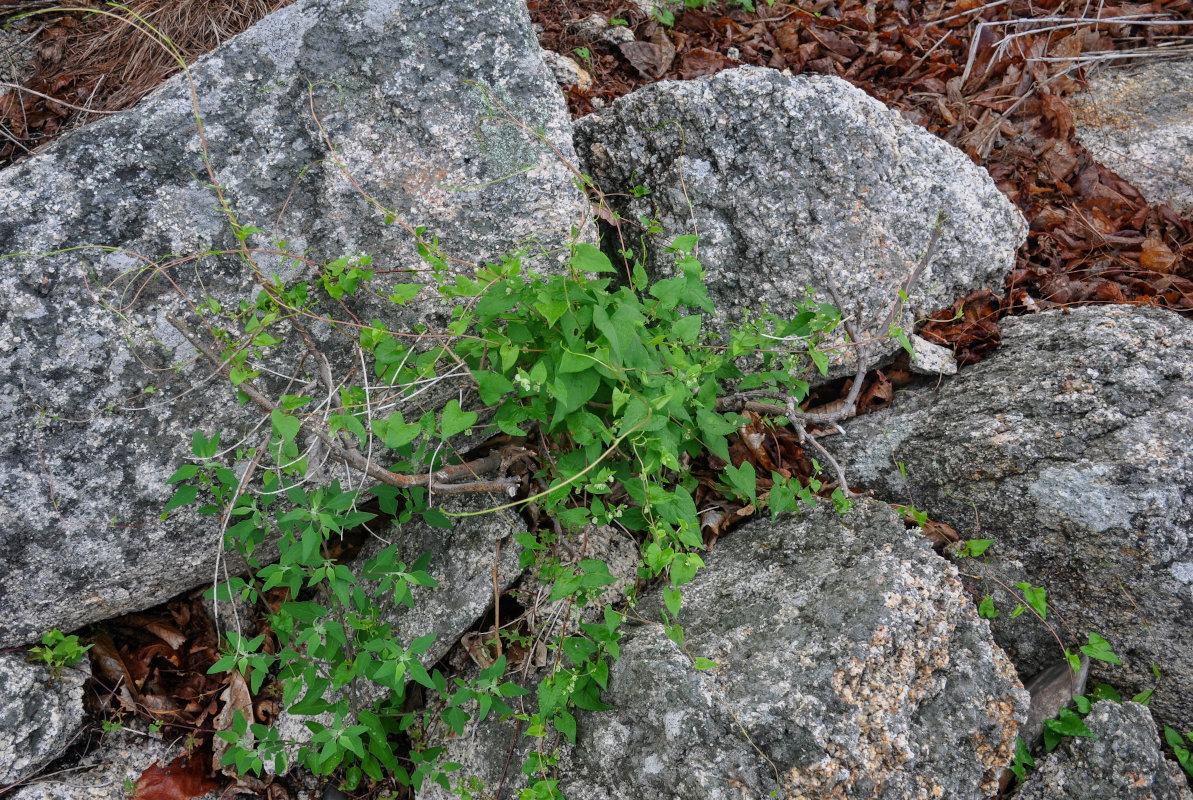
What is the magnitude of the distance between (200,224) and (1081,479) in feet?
9.53

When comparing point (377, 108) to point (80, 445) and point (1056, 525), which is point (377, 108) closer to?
point (80, 445)

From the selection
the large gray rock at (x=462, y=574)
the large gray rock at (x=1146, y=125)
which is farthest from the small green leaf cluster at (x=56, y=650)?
the large gray rock at (x=1146, y=125)

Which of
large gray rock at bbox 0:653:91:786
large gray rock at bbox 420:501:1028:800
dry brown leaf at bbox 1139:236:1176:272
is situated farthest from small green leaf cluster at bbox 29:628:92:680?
dry brown leaf at bbox 1139:236:1176:272

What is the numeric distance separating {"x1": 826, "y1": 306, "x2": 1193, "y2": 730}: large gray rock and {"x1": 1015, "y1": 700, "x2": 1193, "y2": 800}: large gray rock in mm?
165

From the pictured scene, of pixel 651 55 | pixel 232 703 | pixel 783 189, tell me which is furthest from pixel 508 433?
pixel 651 55

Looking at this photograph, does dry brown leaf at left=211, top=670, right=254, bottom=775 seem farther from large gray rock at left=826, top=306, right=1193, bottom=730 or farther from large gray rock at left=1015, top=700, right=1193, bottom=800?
large gray rock at left=1015, top=700, right=1193, bottom=800

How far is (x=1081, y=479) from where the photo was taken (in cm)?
216

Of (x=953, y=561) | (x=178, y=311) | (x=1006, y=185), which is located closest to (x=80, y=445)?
(x=178, y=311)

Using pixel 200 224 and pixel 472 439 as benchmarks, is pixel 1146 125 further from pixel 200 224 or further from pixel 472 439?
pixel 200 224

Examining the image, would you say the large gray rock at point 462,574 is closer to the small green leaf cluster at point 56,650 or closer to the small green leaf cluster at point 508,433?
the small green leaf cluster at point 508,433

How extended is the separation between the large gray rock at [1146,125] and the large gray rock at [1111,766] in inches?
92.1

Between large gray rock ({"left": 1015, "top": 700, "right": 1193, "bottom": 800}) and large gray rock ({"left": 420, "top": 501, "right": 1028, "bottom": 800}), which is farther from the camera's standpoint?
large gray rock ({"left": 1015, "top": 700, "right": 1193, "bottom": 800})

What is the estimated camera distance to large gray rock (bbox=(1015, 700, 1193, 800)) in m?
2.00

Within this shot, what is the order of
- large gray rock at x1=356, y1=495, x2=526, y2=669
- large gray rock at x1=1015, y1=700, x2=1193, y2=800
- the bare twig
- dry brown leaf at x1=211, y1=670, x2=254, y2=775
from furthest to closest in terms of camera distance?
dry brown leaf at x1=211, y1=670, x2=254, y2=775 → large gray rock at x1=356, y1=495, x2=526, y2=669 → the bare twig → large gray rock at x1=1015, y1=700, x2=1193, y2=800
